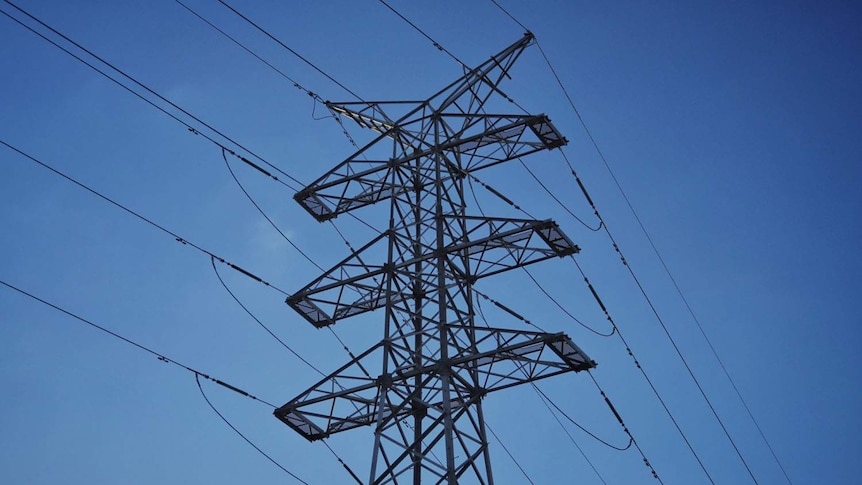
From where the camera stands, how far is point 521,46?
68.8 ft

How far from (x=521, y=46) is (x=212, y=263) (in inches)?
361

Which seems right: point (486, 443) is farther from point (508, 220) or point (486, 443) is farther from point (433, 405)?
point (508, 220)

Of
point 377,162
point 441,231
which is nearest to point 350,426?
point 441,231

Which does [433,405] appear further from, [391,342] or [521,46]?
[521,46]

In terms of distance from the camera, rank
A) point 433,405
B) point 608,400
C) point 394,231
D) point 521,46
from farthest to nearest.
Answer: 1. point 521,46
2. point 394,231
3. point 608,400
4. point 433,405

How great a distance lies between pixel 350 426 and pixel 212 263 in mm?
5246

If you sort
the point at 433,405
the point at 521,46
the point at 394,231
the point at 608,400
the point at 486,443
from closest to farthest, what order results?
the point at 486,443 < the point at 433,405 < the point at 608,400 < the point at 394,231 < the point at 521,46

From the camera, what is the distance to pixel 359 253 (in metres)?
19.5

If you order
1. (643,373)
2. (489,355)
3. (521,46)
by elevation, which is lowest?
(489,355)

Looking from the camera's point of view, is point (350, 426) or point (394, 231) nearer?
point (350, 426)

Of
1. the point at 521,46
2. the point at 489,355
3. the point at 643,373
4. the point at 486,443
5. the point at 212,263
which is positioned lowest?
the point at 486,443

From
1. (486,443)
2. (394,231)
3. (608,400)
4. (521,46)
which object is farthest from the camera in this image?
(521,46)

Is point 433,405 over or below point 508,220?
below

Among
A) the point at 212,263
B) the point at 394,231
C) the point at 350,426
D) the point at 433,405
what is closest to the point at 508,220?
the point at 394,231
